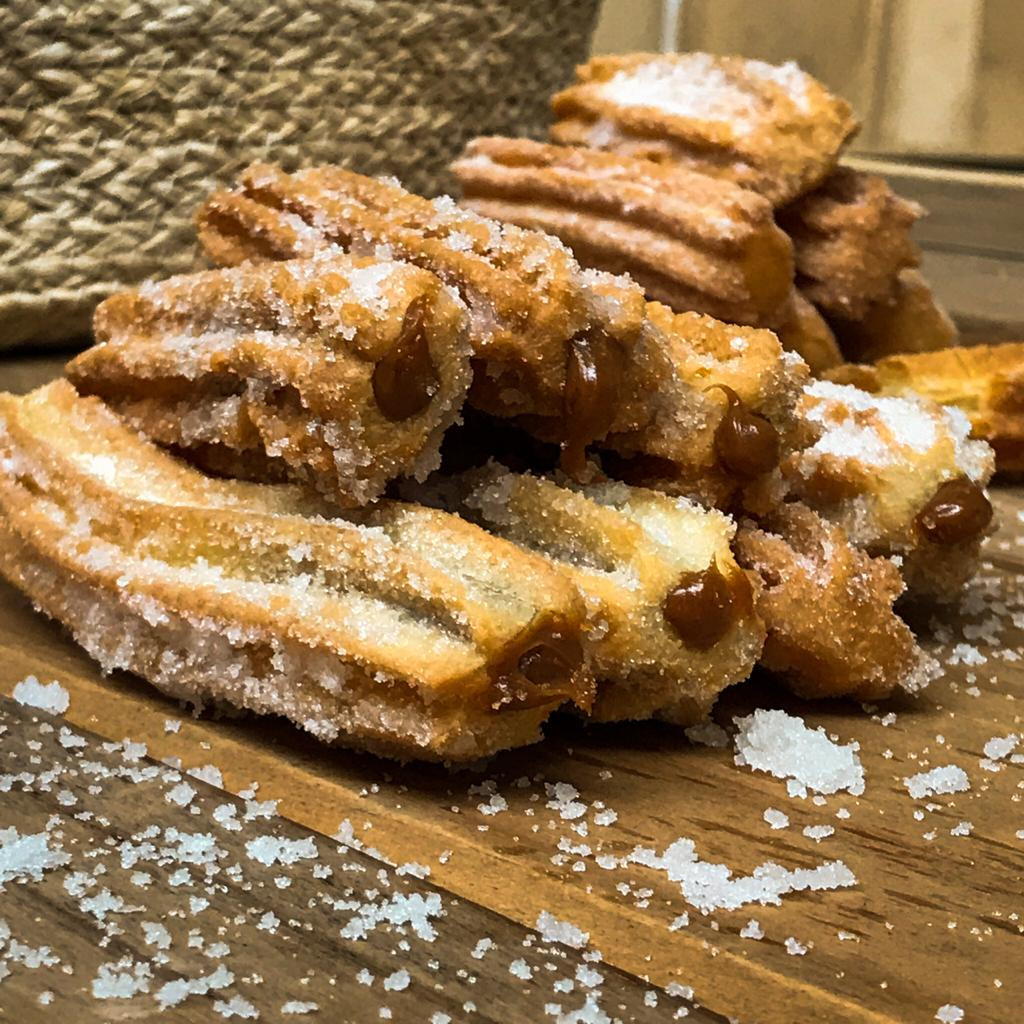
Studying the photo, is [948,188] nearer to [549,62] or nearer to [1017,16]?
[1017,16]

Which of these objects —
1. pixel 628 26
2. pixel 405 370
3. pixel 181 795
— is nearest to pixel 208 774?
pixel 181 795

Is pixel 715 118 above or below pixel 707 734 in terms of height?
above

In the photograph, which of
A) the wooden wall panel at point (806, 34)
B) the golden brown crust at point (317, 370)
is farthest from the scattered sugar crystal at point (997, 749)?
the wooden wall panel at point (806, 34)

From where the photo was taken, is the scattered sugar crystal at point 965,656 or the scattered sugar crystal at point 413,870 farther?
the scattered sugar crystal at point 965,656

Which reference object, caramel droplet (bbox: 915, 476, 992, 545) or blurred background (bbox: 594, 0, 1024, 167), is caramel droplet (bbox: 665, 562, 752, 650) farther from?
blurred background (bbox: 594, 0, 1024, 167)

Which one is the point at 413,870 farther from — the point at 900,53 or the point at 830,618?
the point at 900,53

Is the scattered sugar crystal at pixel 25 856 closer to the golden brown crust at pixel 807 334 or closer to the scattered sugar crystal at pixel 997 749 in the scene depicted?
the scattered sugar crystal at pixel 997 749
